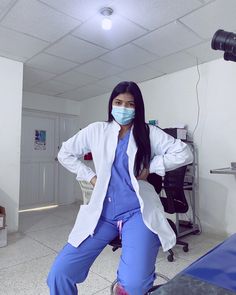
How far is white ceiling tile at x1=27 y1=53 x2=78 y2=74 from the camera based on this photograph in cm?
326

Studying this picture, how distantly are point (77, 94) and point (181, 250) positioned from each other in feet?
11.9

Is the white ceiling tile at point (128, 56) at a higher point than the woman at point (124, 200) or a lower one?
higher

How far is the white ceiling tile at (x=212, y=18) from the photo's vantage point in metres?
2.12

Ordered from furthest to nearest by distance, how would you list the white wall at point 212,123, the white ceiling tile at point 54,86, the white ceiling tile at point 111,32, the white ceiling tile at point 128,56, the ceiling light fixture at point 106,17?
1. the white ceiling tile at point 54,86
2. the white wall at point 212,123
3. the white ceiling tile at point 128,56
4. the white ceiling tile at point 111,32
5. the ceiling light fixture at point 106,17


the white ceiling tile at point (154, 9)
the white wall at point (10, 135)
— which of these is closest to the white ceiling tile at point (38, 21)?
the white ceiling tile at point (154, 9)

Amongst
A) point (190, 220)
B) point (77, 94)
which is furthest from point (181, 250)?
point (77, 94)

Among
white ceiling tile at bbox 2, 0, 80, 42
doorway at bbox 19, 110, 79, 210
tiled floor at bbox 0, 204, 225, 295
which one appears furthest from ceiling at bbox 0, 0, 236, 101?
tiled floor at bbox 0, 204, 225, 295

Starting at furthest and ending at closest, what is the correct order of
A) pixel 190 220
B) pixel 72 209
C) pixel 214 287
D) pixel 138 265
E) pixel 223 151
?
pixel 72 209 → pixel 190 220 → pixel 223 151 → pixel 138 265 → pixel 214 287

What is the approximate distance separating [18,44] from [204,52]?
229 centimetres

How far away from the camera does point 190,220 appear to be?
3473 millimetres

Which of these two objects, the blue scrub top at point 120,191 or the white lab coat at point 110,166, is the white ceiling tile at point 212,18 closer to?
the white lab coat at point 110,166

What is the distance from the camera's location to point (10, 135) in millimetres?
3373

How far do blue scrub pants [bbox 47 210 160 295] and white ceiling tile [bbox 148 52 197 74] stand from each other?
102 inches

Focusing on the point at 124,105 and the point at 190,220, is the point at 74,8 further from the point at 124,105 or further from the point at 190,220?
the point at 190,220
